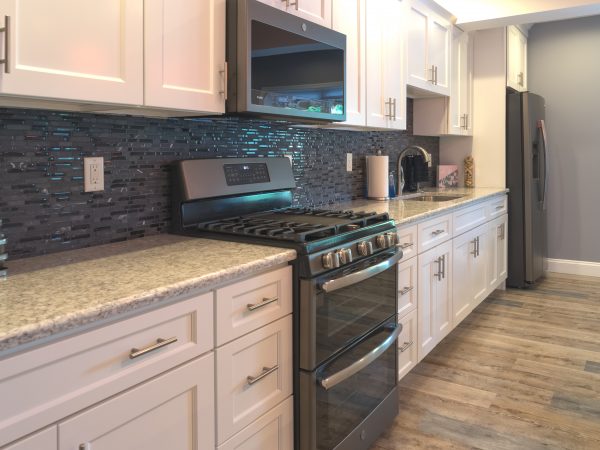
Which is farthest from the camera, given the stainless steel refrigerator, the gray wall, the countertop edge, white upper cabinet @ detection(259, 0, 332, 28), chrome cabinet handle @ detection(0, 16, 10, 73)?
the gray wall

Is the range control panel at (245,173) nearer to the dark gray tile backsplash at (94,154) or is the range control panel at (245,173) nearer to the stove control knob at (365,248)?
the dark gray tile backsplash at (94,154)

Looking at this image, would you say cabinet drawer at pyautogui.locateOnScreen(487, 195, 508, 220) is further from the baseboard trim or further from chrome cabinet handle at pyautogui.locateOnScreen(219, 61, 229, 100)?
chrome cabinet handle at pyautogui.locateOnScreen(219, 61, 229, 100)

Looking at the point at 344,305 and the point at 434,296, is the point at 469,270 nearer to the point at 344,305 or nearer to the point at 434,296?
the point at 434,296

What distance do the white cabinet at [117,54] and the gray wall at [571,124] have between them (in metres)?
4.20

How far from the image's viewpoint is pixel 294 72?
2117mm

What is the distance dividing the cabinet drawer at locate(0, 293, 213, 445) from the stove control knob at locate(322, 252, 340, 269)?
0.46m

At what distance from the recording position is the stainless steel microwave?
1.85 m

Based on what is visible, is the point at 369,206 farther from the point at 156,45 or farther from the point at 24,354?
→ the point at 24,354

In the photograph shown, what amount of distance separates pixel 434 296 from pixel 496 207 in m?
1.61

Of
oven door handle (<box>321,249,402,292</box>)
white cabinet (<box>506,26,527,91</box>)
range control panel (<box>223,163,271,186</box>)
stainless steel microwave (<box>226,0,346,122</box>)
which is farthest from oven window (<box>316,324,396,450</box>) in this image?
white cabinet (<box>506,26,527,91</box>)

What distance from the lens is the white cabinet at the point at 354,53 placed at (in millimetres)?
2529

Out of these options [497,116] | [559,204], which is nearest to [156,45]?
[497,116]

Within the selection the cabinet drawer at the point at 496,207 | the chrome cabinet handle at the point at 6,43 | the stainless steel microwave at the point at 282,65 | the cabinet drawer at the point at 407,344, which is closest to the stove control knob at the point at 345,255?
the stainless steel microwave at the point at 282,65

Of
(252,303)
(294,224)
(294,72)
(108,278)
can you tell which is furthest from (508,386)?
(108,278)
